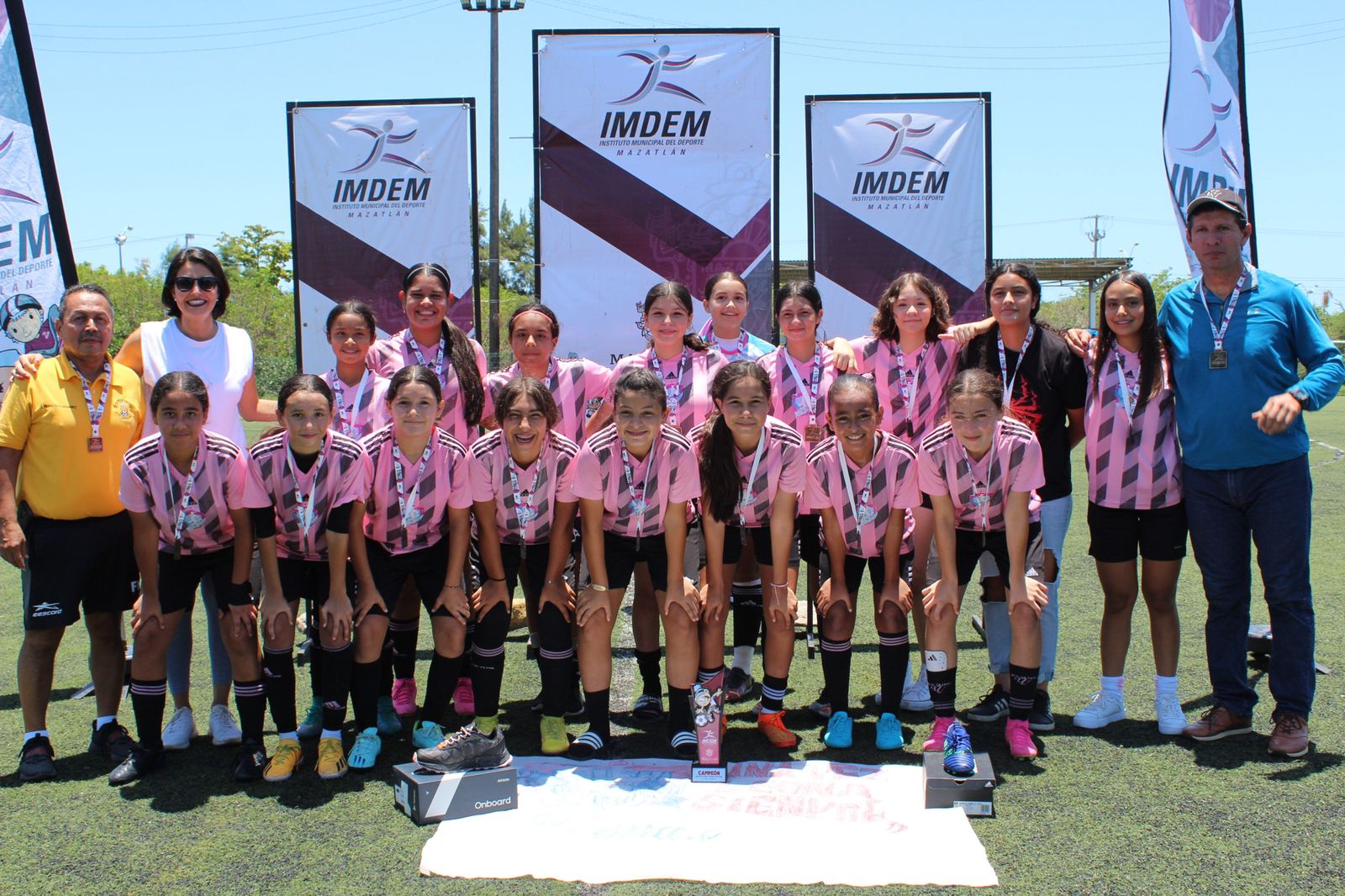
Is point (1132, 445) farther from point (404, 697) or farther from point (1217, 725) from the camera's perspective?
point (404, 697)

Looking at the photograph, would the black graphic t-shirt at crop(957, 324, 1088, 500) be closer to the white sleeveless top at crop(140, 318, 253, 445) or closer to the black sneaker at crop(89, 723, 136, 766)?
the white sleeveless top at crop(140, 318, 253, 445)

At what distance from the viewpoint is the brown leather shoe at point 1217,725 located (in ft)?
13.4

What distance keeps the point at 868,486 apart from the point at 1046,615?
3.31 feet

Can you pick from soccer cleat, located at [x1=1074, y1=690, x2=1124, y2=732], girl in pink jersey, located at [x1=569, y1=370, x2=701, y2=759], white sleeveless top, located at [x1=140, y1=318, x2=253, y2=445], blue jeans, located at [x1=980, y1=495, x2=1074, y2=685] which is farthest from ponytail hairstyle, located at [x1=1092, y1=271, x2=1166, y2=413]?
white sleeveless top, located at [x1=140, y1=318, x2=253, y2=445]

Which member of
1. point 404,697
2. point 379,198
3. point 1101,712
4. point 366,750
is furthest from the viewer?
point 379,198

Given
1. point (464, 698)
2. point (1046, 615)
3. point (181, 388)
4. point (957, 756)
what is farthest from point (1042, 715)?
point (181, 388)

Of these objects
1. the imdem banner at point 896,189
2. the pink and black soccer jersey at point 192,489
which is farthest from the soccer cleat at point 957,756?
the imdem banner at point 896,189

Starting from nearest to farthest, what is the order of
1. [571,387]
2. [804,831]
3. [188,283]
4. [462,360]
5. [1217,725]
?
1. [804,831]
2. [1217,725]
3. [188,283]
4. [462,360]
5. [571,387]

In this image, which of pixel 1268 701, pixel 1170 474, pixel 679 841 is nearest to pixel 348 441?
pixel 679 841

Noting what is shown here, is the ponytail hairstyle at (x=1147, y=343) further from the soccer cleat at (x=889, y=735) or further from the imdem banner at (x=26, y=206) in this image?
the imdem banner at (x=26, y=206)

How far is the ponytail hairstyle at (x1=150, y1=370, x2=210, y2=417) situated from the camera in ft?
12.7

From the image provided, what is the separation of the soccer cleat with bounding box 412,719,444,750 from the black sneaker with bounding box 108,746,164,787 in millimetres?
984

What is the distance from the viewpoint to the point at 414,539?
13.7ft

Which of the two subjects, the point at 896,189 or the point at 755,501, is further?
the point at 896,189
